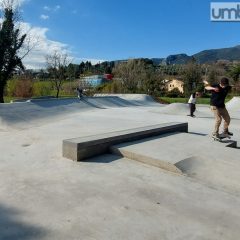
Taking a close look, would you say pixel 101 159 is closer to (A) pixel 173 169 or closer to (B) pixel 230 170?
(A) pixel 173 169

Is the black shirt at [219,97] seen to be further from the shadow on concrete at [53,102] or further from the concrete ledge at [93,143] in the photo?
the shadow on concrete at [53,102]

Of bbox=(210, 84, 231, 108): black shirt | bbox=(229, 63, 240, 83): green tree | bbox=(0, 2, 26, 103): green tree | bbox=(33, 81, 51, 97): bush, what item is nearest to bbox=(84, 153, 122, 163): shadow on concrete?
bbox=(210, 84, 231, 108): black shirt

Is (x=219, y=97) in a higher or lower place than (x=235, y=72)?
lower

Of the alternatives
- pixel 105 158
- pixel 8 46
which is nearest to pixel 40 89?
pixel 8 46

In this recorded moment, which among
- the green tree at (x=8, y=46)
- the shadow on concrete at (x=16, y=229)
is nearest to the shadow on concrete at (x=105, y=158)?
the shadow on concrete at (x=16, y=229)

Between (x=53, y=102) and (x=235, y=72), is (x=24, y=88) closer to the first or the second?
(x=53, y=102)

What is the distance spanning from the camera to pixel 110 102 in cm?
2283

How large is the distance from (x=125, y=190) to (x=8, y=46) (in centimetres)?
2156

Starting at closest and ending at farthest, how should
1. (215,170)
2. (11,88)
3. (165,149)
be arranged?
(215,170) → (165,149) → (11,88)

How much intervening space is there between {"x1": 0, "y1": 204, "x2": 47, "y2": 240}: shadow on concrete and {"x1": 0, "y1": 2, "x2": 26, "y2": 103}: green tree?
21.1 meters

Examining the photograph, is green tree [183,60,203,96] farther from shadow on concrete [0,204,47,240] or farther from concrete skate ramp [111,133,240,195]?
shadow on concrete [0,204,47,240]

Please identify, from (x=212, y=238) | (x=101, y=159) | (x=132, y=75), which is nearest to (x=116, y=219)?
(x=212, y=238)

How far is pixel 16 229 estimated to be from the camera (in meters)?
3.36

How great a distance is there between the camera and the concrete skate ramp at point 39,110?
11.5 m
